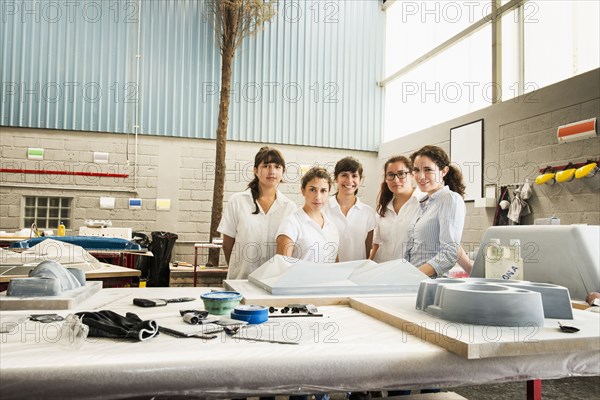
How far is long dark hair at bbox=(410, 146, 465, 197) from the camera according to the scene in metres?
2.68

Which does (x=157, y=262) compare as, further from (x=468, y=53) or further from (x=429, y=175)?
(x=468, y=53)

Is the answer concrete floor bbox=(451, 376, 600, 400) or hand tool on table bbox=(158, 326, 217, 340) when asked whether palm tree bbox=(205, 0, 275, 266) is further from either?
hand tool on table bbox=(158, 326, 217, 340)

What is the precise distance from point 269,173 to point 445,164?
3.18 feet

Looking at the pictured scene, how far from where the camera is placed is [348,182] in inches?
116

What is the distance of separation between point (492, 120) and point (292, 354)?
4.95 meters

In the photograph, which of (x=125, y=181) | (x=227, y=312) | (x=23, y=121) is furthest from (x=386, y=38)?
(x=227, y=312)

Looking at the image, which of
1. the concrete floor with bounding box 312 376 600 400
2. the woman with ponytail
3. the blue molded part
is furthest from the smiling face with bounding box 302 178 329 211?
the blue molded part

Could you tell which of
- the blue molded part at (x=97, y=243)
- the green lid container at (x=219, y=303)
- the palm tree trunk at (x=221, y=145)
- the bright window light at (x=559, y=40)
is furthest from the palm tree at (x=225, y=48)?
the green lid container at (x=219, y=303)

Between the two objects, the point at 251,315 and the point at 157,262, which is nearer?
the point at 251,315

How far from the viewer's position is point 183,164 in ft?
25.2

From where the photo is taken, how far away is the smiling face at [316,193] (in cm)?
269

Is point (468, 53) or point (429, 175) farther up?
point (468, 53)

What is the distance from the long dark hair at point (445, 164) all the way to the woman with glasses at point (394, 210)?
119mm

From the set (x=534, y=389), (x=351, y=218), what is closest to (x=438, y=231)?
(x=351, y=218)
